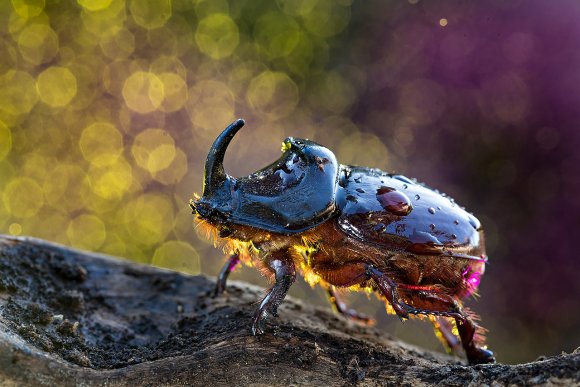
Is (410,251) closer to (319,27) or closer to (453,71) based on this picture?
(453,71)

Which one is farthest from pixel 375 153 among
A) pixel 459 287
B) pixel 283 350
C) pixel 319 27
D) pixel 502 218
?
pixel 283 350

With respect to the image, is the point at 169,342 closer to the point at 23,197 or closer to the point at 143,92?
the point at 143,92

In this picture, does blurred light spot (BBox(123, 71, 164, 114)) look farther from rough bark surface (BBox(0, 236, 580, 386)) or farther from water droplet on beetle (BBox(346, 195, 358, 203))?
water droplet on beetle (BBox(346, 195, 358, 203))

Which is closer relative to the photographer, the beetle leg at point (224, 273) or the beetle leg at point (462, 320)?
the beetle leg at point (462, 320)

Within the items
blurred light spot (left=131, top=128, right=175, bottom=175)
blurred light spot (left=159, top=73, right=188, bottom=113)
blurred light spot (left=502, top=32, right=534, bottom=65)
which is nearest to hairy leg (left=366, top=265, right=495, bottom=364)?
blurred light spot (left=502, top=32, right=534, bottom=65)

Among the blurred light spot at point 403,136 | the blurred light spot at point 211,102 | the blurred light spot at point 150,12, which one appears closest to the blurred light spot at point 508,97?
the blurred light spot at point 403,136

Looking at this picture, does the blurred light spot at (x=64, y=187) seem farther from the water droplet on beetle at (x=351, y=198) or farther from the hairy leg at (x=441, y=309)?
the hairy leg at (x=441, y=309)
